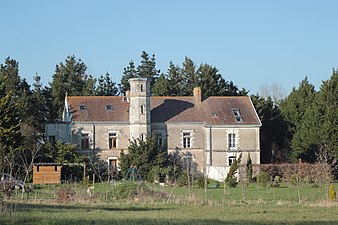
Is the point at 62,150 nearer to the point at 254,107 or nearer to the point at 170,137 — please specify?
the point at 170,137

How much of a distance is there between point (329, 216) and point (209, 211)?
4.36 metres

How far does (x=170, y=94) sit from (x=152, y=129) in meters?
13.0

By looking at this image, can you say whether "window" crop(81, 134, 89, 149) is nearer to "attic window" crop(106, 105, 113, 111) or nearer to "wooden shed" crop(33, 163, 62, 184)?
"attic window" crop(106, 105, 113, 111)

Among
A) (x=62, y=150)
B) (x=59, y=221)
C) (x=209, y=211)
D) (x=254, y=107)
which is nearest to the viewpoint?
(x=59, y=221)

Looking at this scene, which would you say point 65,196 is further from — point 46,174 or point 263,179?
point 46,174

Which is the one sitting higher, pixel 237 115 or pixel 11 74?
pixel 11 74

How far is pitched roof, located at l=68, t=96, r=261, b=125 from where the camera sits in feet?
180

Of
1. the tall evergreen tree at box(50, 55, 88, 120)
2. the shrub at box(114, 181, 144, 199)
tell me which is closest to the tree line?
the tall evergreen tree at box(50, 55, 88, 120)

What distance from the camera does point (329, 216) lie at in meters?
20.2

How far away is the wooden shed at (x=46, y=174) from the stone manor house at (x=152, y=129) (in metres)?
6.82

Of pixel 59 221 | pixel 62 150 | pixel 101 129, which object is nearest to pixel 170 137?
pixel 101 129

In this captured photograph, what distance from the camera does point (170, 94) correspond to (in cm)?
6738

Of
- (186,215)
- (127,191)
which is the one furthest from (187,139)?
(186,215)

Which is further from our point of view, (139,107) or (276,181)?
(139,107)
